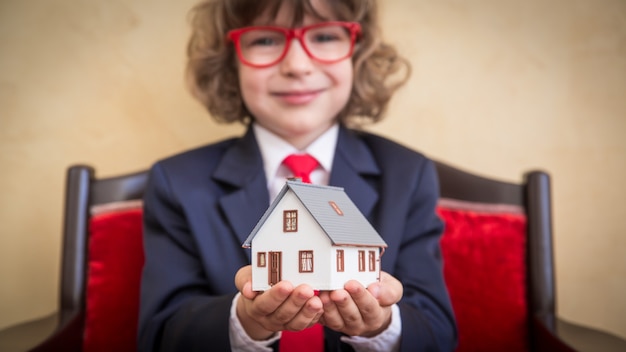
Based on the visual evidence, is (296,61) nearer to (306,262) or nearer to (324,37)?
(324,37)

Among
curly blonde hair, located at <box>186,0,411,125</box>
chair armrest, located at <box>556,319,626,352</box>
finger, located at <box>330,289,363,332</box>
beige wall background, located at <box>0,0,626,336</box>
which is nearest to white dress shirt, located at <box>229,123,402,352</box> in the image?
finger, located at <box>330,289,363,332</box>

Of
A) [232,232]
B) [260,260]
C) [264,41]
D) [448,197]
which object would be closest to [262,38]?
[264,41]

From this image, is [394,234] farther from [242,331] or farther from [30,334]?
[30,334]

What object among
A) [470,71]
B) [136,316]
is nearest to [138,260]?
[136,316]

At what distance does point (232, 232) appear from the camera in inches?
28.1

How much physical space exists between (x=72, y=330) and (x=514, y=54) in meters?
1.07

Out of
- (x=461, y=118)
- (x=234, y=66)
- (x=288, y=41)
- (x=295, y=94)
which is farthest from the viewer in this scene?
(x=461, y=118)

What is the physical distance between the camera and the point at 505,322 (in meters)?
1.17

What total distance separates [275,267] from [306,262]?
0.03 metres

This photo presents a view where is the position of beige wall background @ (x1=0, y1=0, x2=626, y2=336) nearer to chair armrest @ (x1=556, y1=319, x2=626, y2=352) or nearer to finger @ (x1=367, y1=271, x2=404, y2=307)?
chair armrest @ (x1=556, y1=319, x2=626, y2=352)

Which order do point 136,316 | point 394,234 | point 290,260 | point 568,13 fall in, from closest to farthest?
point 290,260 < point 394,234 < point 136,316 < point 568,13

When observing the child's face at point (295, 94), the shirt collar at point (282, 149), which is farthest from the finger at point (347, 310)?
the child's face at point (295, 94)

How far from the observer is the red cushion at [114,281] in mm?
A: 1147

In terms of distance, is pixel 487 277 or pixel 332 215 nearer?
pixel 332 215
